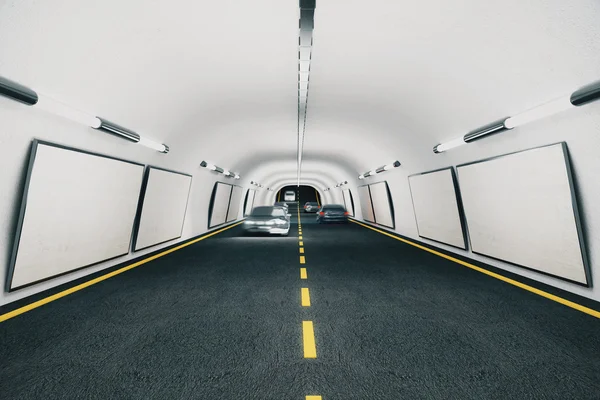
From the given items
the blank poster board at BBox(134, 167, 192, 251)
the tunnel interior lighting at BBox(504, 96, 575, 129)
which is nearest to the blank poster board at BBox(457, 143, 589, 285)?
the tunnel interior lighting at BBox(504, 96, 575, 129)

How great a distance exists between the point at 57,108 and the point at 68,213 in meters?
2.28

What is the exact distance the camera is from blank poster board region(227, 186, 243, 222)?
20.7 meters

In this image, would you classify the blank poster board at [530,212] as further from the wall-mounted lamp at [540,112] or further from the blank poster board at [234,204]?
the blank poster board at [234,204]

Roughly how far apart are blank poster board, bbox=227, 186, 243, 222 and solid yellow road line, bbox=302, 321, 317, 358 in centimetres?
1719

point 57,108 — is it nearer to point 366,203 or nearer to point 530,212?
point 530,212

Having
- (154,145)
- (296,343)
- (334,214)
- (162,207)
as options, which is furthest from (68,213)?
(334,214)

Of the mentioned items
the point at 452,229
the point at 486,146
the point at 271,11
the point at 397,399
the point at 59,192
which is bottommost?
the point at 397,399

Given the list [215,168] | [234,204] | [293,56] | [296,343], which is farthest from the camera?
[234,204]

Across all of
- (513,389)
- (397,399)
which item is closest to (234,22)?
(397,399)

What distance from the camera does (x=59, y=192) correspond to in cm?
553

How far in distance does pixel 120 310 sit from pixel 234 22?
527 centimetres

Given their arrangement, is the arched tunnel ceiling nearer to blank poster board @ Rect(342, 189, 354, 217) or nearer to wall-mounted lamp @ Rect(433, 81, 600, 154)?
wall-mounted lamp @ Rect(433, 81, 600, 154)

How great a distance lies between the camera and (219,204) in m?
17.6

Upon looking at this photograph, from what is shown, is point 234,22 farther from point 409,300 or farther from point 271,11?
point 409,300
